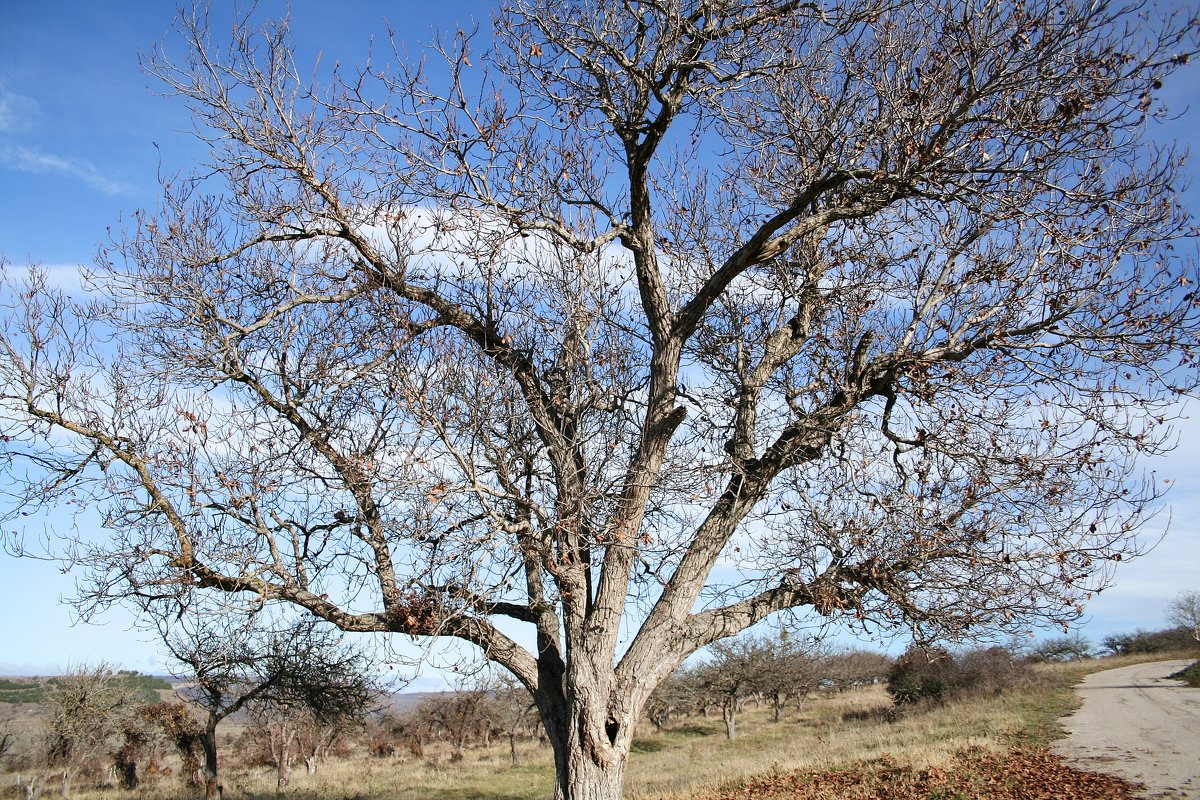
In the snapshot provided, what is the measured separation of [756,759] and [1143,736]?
998 cm

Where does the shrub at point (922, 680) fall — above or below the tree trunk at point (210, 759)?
below

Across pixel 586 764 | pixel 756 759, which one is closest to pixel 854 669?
pixel 756 759

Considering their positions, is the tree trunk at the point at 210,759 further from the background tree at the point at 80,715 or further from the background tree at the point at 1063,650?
the background tree at the point at 1063,650

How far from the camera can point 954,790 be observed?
12836 millimetres

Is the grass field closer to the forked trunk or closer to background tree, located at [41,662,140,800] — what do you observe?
background tree, located at [41,662,140,800]

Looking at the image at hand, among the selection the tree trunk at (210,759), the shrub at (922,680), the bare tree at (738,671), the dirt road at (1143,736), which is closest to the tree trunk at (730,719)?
the bare tree at (738,671)

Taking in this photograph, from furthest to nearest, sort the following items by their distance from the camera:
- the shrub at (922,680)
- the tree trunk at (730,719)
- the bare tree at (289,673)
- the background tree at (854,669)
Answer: the background tree at (854,669), the tree trunk at (730,719), the shrub at (922,680), the bare tree at (289,673)

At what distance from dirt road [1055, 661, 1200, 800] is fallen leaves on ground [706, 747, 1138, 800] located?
0.70m

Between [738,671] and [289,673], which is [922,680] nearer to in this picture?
[738,671]

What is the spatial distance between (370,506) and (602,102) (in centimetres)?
470

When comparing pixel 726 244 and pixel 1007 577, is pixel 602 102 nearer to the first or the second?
pixel 726 244

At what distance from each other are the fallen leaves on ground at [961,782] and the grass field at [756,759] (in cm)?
10

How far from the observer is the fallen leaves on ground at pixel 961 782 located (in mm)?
12602

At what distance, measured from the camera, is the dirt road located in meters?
13.7
